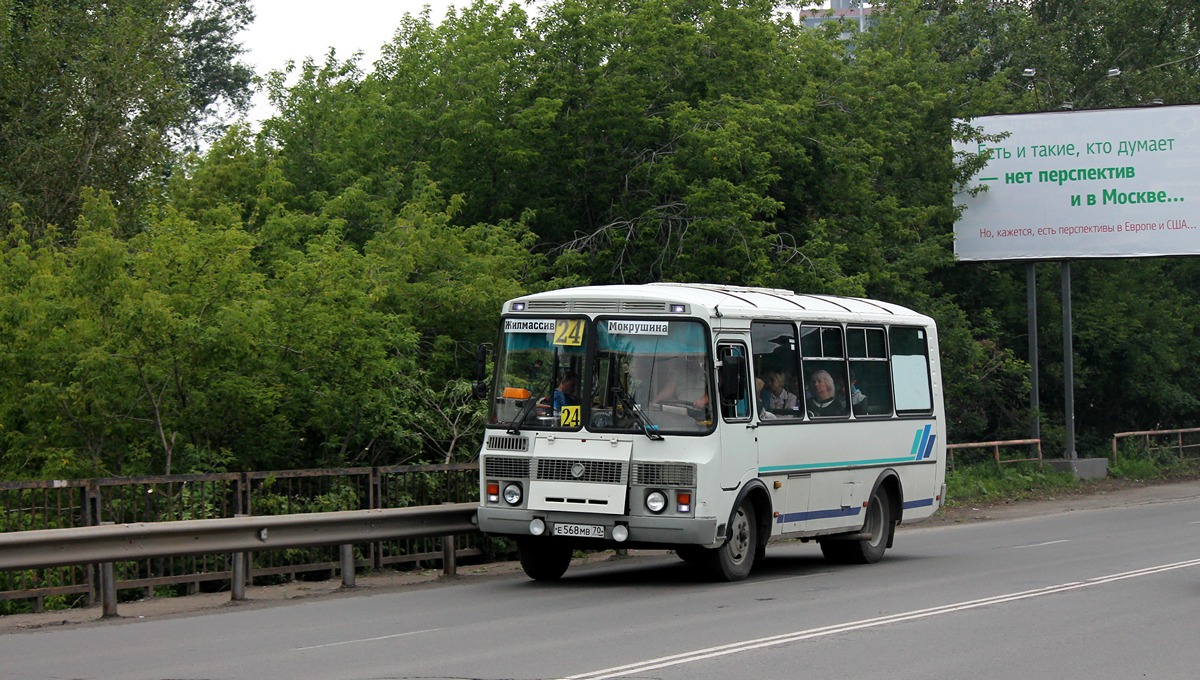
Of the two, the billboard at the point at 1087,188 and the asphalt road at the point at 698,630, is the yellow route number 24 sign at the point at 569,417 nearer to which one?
the asphalt road at the point at 698,630

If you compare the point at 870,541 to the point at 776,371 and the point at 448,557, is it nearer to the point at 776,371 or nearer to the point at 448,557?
the point at 776,371

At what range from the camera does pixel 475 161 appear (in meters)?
28.1

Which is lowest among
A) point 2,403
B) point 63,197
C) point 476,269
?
point 2,403

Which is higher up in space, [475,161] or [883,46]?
[883,46]

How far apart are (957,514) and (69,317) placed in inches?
679

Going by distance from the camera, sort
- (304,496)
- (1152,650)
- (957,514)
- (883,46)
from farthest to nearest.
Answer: (883,46) → (957,514) → (304,496) → (1152,650)

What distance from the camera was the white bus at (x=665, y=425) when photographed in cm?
1377

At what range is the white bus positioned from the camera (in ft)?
45.2

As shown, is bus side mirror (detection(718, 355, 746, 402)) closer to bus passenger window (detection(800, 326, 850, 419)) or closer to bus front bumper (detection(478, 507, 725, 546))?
bus front bumper (detection(478, 507, 725, 546))

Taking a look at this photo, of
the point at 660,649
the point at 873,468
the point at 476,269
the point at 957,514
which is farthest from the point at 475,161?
the point at 660,649

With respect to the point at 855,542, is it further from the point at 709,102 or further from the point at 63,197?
the point at 63,197

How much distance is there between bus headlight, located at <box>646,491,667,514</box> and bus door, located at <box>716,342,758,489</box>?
647 millimetres

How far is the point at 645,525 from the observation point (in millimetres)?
13633

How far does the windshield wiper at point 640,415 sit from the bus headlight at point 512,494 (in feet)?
4.53
